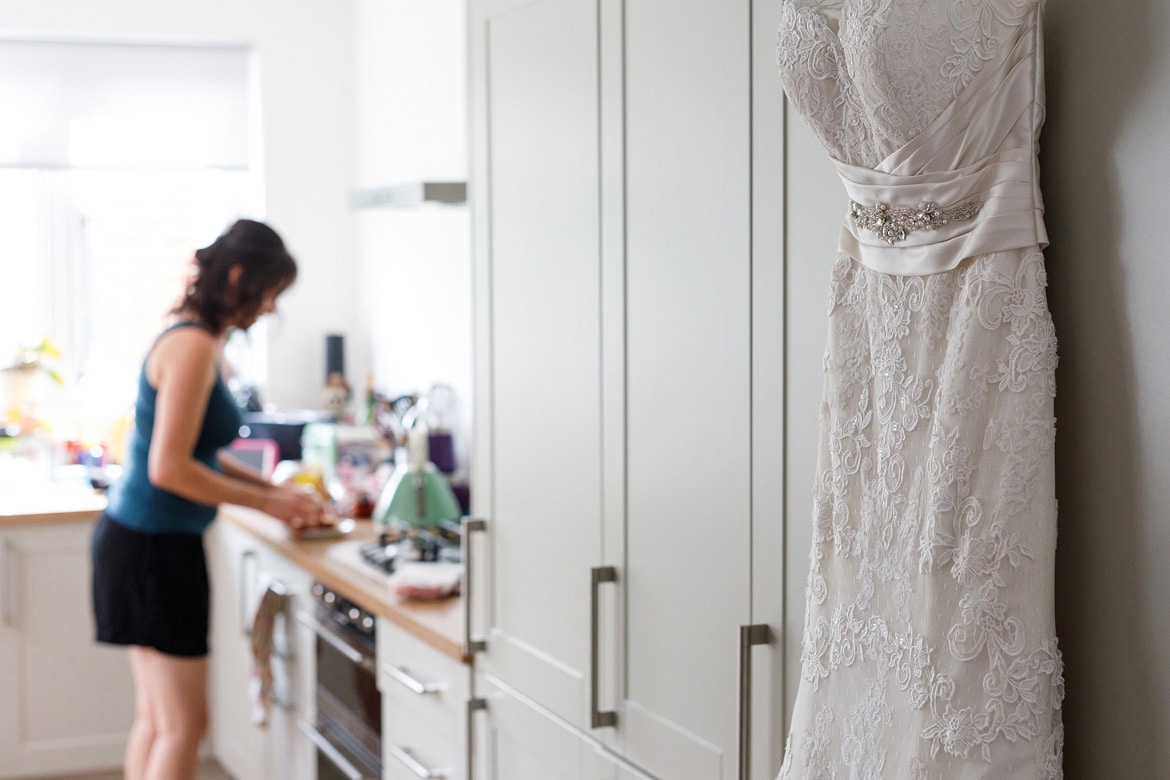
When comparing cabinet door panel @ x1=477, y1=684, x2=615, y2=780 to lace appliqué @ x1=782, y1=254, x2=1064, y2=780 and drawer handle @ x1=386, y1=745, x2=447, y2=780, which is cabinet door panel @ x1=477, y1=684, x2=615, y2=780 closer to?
drawer handle @ x1=386, y1=745, x2=447, y2=780

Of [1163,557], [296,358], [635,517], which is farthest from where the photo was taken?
[296,358]

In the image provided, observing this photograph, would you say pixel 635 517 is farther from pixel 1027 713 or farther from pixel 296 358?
pixel 296 358

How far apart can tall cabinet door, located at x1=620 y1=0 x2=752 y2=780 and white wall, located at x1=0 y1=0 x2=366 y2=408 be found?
10.1 feet

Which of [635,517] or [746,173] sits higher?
[746,173]

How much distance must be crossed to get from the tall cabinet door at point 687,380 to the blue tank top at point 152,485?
1464mm

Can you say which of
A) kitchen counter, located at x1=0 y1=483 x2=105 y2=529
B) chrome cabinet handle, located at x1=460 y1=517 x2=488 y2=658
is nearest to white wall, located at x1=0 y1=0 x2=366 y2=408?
kitchen counter, located at x1=0 y1=483 x2=105 y2=529

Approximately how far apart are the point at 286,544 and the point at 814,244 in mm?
2137

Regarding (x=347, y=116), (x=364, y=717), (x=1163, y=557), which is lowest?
(x=364, y=717)

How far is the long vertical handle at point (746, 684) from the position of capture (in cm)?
131

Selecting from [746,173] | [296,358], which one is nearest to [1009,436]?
[746,173]

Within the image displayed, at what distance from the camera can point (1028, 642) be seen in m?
0.93

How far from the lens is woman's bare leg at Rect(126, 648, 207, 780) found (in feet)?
9.21

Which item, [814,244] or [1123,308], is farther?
[814,244]

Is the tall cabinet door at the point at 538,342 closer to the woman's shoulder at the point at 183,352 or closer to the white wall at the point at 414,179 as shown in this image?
the woman's shoulder at the point at 183,352
